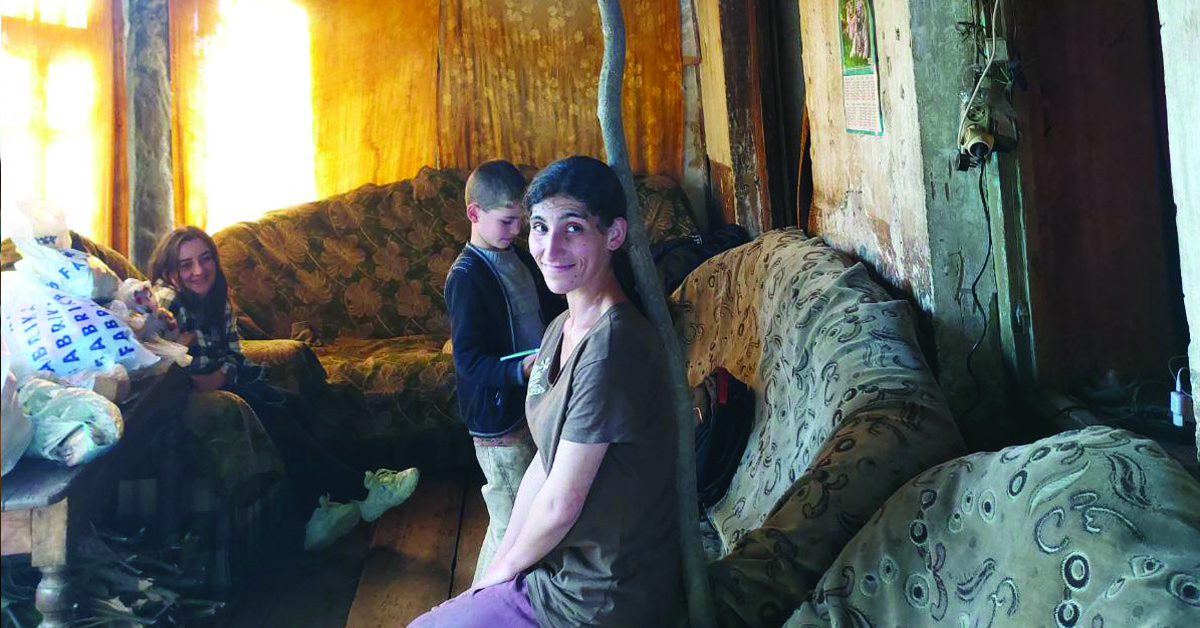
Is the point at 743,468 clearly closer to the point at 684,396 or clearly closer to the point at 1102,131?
the point at 1102,131

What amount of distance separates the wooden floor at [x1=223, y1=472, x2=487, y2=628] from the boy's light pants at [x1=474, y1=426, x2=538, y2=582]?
0.55 meters

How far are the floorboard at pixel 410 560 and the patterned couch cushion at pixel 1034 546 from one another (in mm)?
1469

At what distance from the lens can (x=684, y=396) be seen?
1549 millimetres

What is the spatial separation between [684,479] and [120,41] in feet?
8.79

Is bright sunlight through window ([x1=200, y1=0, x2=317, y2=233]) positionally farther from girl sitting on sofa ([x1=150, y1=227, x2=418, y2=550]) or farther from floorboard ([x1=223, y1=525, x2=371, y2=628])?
floorboard ([x1=223, y1=525, x2=371, y2=628])

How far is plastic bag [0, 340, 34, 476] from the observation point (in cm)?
87

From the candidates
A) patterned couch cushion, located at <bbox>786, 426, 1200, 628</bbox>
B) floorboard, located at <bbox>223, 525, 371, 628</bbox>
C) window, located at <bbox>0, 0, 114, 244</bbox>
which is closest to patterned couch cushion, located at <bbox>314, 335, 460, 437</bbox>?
floorboard, located at <bbox>223, 525, 371, 628</bbox>

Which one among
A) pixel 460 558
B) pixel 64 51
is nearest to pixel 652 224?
pixel 460 558

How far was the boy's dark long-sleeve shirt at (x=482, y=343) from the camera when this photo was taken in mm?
2223

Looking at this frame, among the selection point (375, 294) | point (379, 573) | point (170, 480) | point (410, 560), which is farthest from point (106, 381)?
point (375, 294)

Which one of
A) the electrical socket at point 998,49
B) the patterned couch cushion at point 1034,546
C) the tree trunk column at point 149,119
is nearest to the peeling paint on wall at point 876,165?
the electrical socket at point 998,49

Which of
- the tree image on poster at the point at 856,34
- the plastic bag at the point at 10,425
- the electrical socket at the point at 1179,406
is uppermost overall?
the tree image on poster at the point at 856,34

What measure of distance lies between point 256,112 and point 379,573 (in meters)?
2.69

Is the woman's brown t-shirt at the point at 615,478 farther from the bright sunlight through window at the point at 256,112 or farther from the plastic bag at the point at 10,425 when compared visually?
the bright sunlight through window at the point at 256,112
